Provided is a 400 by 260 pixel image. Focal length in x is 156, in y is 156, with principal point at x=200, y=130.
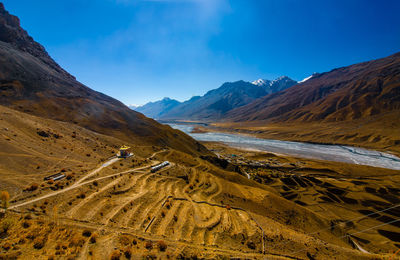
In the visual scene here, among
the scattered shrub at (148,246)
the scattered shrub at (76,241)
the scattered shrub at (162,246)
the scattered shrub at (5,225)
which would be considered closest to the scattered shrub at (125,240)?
the scattered shrub at (148,246)

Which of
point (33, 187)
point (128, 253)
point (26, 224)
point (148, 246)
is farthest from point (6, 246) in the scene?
point (33, 187)

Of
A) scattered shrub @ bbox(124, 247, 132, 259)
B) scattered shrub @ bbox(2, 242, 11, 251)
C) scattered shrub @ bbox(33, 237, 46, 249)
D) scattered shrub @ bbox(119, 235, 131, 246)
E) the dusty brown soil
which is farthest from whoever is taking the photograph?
scattered shrub @ bbox(119, 235, 131, 246)

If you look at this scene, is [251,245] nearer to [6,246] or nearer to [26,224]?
[6,246]

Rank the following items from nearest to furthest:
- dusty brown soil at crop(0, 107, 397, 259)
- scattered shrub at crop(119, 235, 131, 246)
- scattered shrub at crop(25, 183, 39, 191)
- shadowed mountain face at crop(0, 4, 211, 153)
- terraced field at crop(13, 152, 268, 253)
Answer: dusty brown soil at crop(0, 107, 397, 259)
scattered shrub at crop(119, 235, 131, 246)
terraced field at crop(13, 152, 268, 253)
scattered shrub at crop(25, 183, 39, 191)
shadowed mountain face at crop(0, 4, 211, 153)

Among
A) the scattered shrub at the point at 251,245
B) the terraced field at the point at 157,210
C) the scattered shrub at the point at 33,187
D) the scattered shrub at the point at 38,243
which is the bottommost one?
the scattered shrub at the point at 251,245

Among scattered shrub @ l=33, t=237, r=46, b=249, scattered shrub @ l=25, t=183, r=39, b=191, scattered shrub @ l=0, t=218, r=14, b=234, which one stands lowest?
scattered shrub @ l=33, t=237, r=46, b=249

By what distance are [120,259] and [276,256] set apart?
A: 534 inches

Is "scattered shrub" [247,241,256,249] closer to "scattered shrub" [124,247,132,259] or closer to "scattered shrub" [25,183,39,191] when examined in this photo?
"scattered shrub" [124,247,132,259]

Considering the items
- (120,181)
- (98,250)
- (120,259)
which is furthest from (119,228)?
(120,181)

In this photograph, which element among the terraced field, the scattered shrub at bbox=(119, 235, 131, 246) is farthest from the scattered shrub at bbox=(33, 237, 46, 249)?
the scattered shrub at bbox=(119, 235, 131, 246)

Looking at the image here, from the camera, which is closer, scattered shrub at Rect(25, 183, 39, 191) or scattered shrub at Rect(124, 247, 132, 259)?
scattered shrub at Rect(124, 247, 132, 259)

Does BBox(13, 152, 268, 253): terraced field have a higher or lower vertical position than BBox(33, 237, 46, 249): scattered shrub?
lower

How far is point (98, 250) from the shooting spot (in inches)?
481

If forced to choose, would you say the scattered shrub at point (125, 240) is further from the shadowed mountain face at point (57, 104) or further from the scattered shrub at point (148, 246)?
the shadowed mountain face at point (57, 104)
